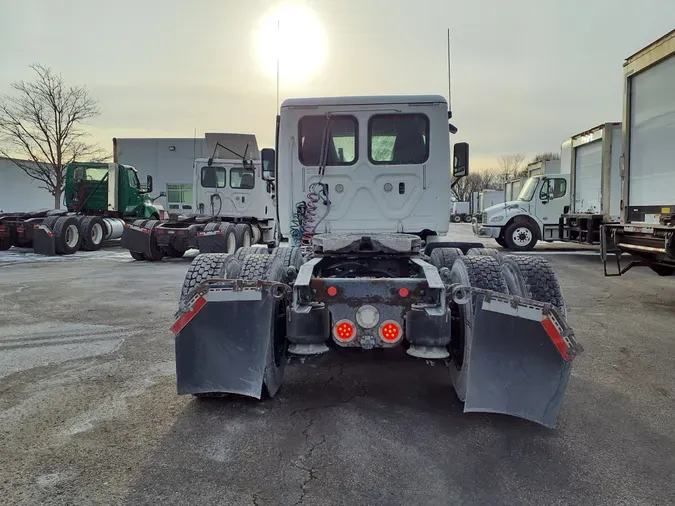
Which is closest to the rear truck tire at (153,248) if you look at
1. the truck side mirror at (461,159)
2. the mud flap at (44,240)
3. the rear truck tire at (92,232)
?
the mud flap at (44,240)

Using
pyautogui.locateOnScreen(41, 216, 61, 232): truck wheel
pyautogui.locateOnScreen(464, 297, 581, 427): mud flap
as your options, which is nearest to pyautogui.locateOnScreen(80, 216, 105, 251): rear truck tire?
pyautogui.locateOnScreen(41, 216, 61, 232): truck wheel

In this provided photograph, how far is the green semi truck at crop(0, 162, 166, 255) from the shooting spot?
633 inches

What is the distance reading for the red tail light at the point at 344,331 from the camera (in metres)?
3.43

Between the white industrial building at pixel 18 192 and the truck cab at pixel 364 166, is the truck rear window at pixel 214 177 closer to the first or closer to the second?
the truck cab at pixel 364 166

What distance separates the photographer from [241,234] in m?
15.3

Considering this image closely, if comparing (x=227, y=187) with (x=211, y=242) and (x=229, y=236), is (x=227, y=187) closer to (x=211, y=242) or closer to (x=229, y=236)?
(x=229, y=236)

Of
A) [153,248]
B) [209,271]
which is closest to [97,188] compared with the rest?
[153,248]

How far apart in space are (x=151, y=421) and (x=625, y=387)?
12.0 ft

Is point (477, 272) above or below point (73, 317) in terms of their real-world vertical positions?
above

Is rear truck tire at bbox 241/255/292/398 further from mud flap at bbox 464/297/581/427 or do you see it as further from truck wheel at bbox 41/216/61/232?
truck wheel at bbox 41/216/61/232

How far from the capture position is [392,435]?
3.30 metres

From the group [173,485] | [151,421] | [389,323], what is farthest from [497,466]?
[151,421]

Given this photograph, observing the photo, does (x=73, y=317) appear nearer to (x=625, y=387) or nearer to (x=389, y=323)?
(x=389, y=323)

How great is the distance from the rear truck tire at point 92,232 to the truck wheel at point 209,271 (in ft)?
47.4
